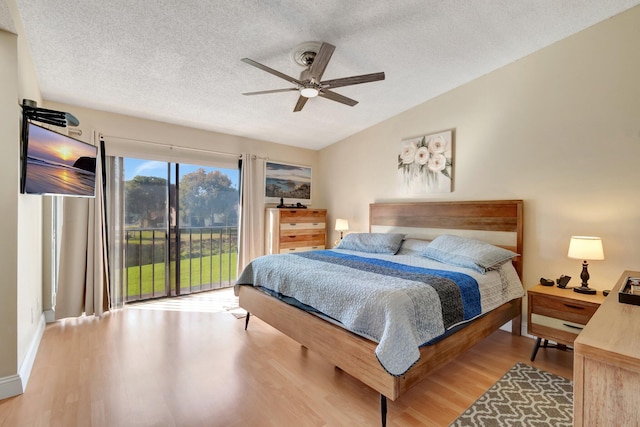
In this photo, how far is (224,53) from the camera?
2531 mm

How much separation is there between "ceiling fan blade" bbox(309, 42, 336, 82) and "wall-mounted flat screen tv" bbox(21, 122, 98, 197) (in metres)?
2.05

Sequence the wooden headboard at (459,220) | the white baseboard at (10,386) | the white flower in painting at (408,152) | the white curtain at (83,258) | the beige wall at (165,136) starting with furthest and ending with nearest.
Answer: the white flower in painting at (408,152) < the beige wall at (165,136) < the white curtain at (83,258) < the wooden headboard at (459,220) < the white baseboard at (10,386)

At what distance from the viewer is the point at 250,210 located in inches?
182

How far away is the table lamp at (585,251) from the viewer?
2.39m

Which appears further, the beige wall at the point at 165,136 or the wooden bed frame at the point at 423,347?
the beige wall at the point at 165,136

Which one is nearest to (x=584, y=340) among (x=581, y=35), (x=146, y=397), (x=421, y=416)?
(x=421, y=416)

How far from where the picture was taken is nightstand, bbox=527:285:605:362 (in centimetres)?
228

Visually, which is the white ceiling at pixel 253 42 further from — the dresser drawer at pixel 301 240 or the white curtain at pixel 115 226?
the dresser drawer at pixel 301 240

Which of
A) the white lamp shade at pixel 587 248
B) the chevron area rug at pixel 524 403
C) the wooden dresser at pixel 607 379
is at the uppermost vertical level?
the white lamp shade at pixel 587 248

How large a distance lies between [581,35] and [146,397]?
187 inches

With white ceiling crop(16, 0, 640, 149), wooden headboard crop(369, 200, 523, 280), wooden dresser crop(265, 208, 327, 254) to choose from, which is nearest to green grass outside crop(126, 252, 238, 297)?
wooden dresser crop(265, 208, 327, 254)

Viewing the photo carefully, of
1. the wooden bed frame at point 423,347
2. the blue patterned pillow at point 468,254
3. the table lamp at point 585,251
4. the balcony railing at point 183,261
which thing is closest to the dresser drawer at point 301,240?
the balcony railing at point 183,261

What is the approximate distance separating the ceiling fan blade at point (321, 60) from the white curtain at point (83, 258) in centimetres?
282

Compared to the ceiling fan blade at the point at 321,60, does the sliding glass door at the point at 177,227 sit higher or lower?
lower
